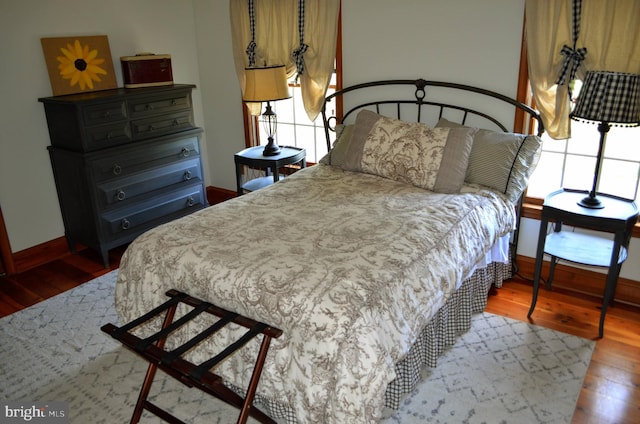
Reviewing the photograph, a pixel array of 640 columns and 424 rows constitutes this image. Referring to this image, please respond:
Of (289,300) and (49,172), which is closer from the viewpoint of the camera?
(289,300)

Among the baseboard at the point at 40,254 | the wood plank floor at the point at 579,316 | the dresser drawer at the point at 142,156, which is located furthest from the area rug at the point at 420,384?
the dresser drawer at the point at 142,156

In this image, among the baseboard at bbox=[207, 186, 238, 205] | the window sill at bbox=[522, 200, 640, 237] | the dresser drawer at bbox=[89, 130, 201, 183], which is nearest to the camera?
the window sill at bbox=[522, 200, 640, 237]

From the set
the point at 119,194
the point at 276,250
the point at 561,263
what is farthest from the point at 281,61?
the point at 561,263

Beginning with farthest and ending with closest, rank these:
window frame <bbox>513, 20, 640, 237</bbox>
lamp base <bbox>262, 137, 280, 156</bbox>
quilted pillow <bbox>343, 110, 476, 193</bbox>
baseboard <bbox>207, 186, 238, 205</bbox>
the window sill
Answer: baseboard <bbox>207, 186, 238, 205</bbox>
lamp base <bbox>262, 137, 280, 156</bbox>
the window sill
window frame <bbox>513, 20, 640, 237</bbox>
quilted pillow <bbox>343, 110, 476, 193</bbox>

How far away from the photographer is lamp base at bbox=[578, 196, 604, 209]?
2658 mm

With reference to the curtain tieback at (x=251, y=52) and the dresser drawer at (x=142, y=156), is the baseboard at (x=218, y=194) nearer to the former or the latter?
the dresser drawer at (x=142, y=156)

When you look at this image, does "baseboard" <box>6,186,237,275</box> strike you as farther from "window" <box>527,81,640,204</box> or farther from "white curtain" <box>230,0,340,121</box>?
"window" <box>527,81,640,204</box>

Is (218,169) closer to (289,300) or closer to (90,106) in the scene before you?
(90,106)

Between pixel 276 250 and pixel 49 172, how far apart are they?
91.9 inches

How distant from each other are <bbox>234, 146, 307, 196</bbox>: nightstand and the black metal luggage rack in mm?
1750

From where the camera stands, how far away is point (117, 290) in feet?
8.14

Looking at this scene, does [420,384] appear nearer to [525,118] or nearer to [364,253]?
[364,253]

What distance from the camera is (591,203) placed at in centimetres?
268

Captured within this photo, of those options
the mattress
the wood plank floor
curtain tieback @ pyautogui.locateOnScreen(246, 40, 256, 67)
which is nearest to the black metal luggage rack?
the mattress
